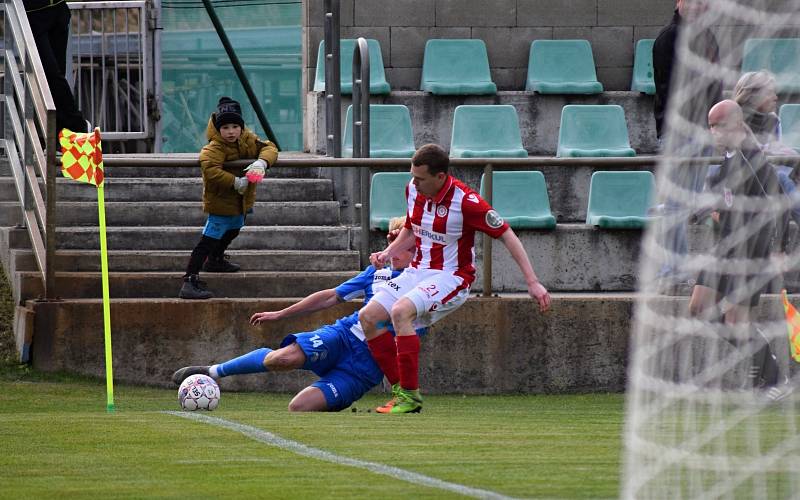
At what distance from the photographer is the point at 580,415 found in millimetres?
9289

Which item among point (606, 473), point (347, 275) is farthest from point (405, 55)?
point (606, 473)

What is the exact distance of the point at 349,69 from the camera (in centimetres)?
1502

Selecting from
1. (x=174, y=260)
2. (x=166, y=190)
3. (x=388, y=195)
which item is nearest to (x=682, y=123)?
(x=388, y=195)

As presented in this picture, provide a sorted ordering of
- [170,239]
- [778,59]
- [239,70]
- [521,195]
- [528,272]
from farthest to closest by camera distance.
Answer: [239,70] < [521,195] < [170,239] < [528,272] < [778,59]

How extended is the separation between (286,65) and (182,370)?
8.15m

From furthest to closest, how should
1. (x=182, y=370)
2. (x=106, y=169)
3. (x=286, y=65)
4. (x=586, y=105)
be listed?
(x=286, y=65) → (x=586, y=105) → (x=106, y=169) → (x=182, y=370)

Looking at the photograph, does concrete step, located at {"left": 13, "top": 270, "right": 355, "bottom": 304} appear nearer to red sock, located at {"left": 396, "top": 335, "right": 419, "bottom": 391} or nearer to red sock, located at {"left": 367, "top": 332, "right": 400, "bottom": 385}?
red sock, located at {"left": 367, "top": 332, "right": 400, "bottom": 385}

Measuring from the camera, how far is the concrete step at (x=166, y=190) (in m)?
12.7

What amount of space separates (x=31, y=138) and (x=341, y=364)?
3.77m

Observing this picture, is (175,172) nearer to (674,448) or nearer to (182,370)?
(182,370)

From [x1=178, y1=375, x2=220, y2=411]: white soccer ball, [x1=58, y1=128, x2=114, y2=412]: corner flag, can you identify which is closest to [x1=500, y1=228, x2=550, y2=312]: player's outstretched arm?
[x1=178, y1=375, x2=220, y2=411]: white soccer ball

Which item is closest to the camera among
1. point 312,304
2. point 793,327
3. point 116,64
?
point 312,304

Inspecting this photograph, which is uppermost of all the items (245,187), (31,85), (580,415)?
(31,85)

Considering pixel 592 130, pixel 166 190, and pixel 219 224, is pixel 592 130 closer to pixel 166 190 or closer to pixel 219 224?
pixel 166 190
